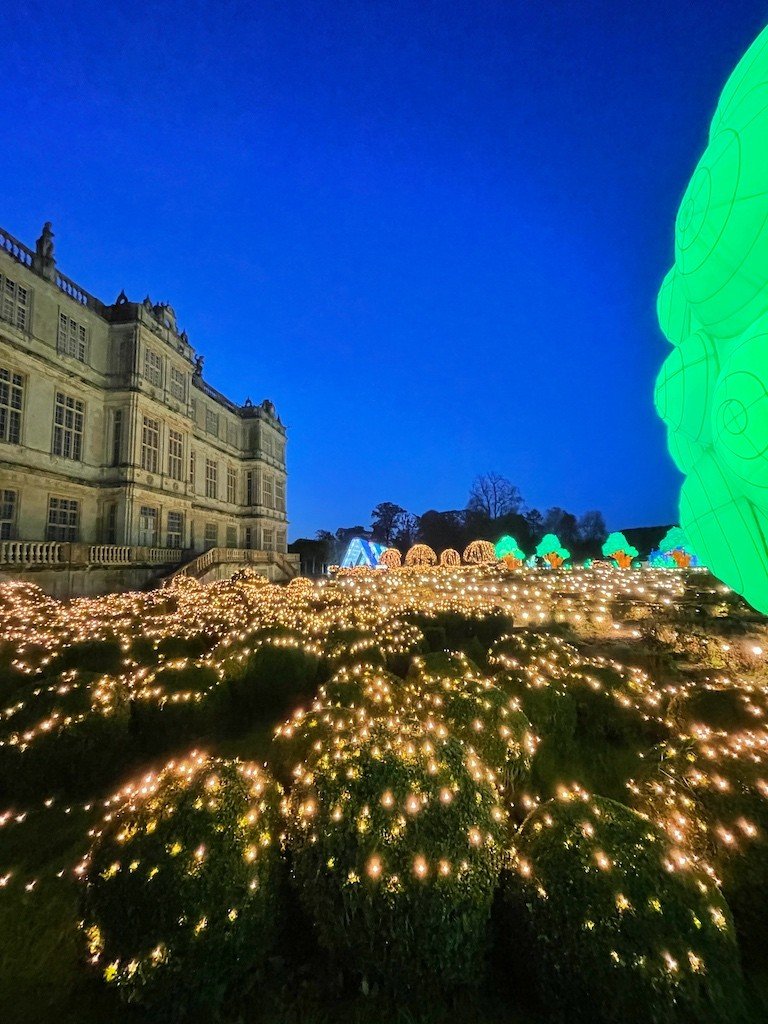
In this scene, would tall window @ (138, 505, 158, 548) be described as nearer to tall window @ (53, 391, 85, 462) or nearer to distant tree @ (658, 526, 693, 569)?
tall window @ (53, 391, 85, 462)

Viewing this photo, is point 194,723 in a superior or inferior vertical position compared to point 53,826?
superior

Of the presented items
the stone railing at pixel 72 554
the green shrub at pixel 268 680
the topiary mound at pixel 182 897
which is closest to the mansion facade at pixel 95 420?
the stone railing at pixel 72 554

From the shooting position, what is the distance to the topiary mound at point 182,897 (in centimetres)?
216

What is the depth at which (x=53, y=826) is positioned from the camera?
12.7 feet

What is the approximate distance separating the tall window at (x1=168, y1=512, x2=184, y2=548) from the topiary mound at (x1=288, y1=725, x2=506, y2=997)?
2397 centimetres

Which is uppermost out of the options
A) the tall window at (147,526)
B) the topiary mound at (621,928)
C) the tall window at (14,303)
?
the tall window at (14,303)

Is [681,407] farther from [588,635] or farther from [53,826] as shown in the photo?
[588,635]

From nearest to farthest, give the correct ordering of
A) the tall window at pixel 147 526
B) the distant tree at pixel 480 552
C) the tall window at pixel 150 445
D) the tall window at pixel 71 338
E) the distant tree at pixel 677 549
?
the tall window at pixel 71 338 → the tall window at pixel 147 526 → the tall window at pixel 150 445 → the distant tree at pixel 677 549 → the distant tree at pixel 480 552

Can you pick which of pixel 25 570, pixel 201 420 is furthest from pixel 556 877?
pixel 201 420

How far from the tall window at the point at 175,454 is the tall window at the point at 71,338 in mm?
5605

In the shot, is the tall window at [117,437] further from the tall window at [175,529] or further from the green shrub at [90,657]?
the green shrub at [90,657]

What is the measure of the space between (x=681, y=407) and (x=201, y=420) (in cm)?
2947

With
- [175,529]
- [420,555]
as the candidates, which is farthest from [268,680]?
[175,529]

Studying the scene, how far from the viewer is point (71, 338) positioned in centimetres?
1880
